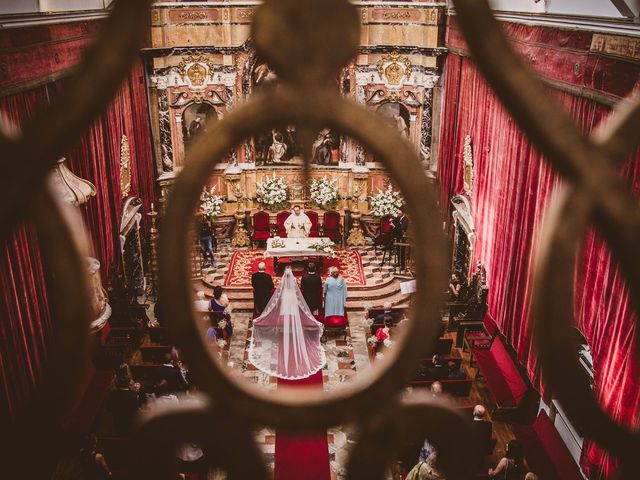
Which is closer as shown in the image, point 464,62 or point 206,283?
point 464,62

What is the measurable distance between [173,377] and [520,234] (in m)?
6.04

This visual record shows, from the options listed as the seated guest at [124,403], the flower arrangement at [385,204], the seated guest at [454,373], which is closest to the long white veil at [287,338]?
the seated guest at [454,373]

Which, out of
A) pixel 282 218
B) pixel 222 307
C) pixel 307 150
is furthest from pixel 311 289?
pixel 307 150

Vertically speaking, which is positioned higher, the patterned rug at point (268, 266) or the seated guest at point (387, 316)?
the seated guest at point (387, 316)

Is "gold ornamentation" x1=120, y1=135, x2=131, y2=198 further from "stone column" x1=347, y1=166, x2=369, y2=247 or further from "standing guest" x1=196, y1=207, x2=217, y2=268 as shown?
"stone column" x1=347, y1=166, x2=369, y2=247

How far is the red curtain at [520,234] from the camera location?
21.3 feet

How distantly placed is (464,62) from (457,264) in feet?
15.7

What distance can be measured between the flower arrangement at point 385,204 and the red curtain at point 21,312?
382 inches

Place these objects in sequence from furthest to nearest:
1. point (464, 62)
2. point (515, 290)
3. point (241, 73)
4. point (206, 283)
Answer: point (241, 73)
point (206, 283)
point (464, 62)
point (515, 290)

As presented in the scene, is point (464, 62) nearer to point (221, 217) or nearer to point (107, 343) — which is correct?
point (221, 217)

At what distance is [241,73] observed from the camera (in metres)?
16.2

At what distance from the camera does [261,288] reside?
39.5 feet

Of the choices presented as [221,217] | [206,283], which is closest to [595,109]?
[206,283]

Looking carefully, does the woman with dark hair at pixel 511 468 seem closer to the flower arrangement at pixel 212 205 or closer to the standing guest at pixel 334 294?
the standing guest at pixel 334 294
